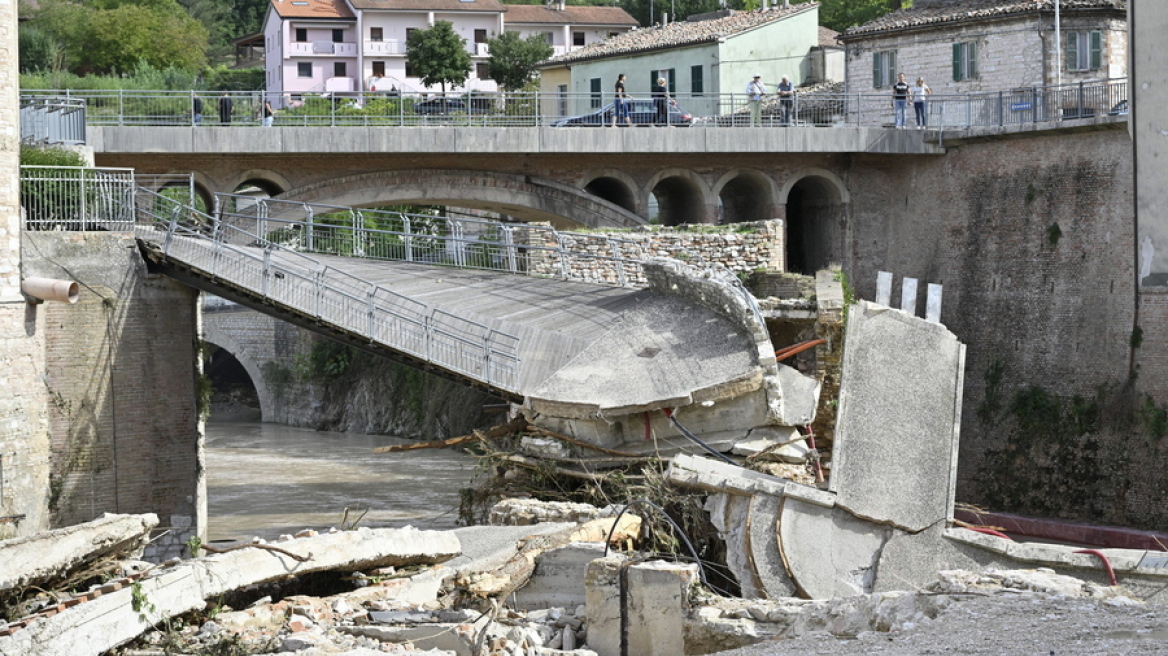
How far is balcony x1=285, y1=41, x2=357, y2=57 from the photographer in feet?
234

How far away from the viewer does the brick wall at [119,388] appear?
21875mm

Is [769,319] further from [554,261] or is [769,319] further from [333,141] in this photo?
[333,141]

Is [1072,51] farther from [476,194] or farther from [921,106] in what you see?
[476,194]

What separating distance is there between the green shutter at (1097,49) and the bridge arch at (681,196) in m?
9.26

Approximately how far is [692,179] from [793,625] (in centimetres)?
2275

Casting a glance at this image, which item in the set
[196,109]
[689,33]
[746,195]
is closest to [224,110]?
[196,109]

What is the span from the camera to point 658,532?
15445mm

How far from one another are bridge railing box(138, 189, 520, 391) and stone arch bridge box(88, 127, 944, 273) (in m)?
6.41

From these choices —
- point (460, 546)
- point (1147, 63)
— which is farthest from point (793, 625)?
point (1147, 63)

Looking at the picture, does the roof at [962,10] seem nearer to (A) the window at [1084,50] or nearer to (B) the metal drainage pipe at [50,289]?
(A) the window at [1084,50]

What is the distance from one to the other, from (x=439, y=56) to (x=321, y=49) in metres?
12.8

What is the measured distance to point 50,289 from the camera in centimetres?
2089

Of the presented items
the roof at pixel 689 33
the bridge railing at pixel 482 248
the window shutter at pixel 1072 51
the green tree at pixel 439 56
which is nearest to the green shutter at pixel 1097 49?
the window shutter at pixel 1072 51

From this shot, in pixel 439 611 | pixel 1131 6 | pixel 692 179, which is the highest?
pixel 1131 6
